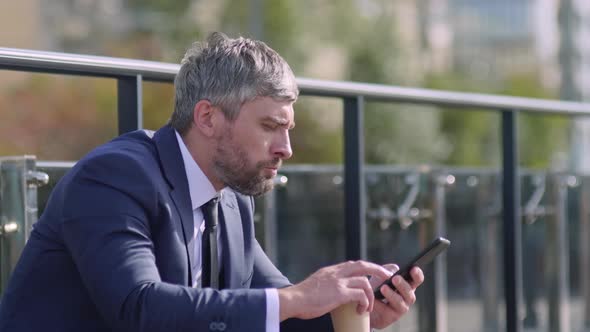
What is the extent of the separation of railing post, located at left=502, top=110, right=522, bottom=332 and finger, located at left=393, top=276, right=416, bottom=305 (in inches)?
62.7

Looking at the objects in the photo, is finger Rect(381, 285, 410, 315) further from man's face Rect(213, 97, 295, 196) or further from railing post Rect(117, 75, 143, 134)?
railing post Rect(117, 75, 143, 134)

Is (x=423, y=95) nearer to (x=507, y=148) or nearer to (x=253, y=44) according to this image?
(x=507, y=148)

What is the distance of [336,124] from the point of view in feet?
83.2

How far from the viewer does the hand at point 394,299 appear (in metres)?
2.70

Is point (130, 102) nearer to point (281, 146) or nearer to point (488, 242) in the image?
point (281, 146)

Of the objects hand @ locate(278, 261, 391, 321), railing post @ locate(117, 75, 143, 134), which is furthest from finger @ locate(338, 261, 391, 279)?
railing post @ locate(117, 75, 143, 134)

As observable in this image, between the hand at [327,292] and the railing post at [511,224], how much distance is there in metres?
1.83

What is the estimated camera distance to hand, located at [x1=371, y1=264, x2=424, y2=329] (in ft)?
8.86

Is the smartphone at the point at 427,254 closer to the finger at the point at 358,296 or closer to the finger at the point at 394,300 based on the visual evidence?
the finger at the point at 394,300

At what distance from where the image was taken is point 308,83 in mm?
3424

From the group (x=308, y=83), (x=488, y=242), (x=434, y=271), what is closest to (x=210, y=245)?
(x=308, y=83)

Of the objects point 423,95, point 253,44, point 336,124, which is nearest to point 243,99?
point 253,44

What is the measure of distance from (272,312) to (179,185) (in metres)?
0.41

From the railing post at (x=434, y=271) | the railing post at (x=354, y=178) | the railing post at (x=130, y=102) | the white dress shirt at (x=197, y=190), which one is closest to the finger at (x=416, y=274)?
the white dress shirt at (x=197, y=190)
